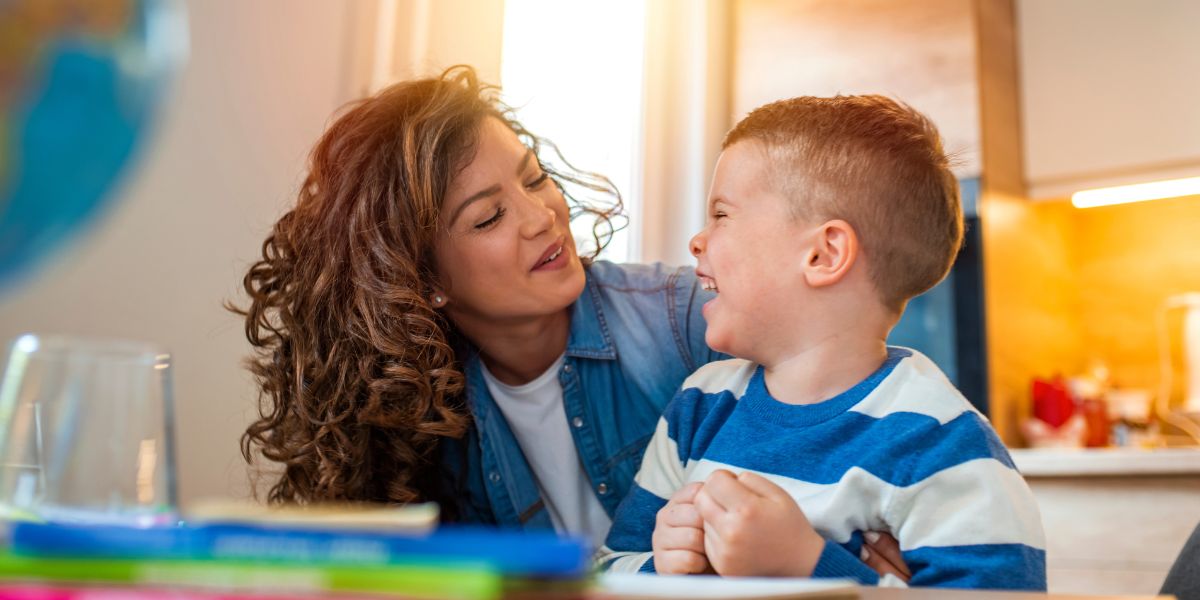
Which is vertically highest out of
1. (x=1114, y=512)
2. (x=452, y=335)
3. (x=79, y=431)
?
(x=452, y=335)

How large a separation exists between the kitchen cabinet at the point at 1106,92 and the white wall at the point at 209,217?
2.23 metres

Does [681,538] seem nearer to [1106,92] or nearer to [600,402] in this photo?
[600,402]

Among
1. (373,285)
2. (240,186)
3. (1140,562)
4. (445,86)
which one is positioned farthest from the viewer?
(1140,562)

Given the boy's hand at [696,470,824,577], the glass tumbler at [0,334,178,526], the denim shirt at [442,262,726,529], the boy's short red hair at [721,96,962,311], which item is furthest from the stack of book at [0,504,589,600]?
the denim shirt at [442,262,726,529]

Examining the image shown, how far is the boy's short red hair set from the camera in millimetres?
1194

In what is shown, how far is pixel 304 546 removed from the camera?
35 centimetres

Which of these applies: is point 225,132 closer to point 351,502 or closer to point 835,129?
point 351,502

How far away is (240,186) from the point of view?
5.68 ft

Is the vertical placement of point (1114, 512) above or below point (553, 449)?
below

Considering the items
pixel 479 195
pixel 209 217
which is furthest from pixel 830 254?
pixel 209 217

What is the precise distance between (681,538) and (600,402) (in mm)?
643

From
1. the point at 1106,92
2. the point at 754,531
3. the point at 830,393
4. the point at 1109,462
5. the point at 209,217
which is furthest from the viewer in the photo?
the point at 1106,92

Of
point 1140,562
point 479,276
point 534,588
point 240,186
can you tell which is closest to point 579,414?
point 479,276

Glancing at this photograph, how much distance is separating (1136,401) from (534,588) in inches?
126
